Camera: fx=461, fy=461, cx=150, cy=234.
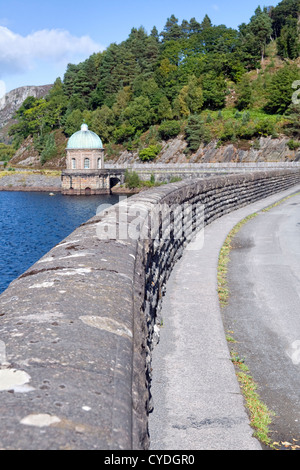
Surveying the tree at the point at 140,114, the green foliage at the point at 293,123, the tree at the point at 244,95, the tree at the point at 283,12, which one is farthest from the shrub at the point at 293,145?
the tree at the point at 283,12

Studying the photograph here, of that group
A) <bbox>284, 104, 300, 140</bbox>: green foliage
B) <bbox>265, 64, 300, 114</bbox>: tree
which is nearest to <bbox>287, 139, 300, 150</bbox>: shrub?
<bbox>284, 104, 300, 140</bbox>: green foliage

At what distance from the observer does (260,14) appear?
129 meters

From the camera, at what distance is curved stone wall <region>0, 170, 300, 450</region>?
215 cm

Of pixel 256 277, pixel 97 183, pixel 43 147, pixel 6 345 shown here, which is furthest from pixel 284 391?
pixel 43 147

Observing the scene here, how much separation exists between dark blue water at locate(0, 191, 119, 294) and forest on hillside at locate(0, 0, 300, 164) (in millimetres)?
28191

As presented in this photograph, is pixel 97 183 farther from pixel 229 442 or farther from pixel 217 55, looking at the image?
pixel 229 442

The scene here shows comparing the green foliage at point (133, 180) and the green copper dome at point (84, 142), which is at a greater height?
the green copper dome at point (84, 142)

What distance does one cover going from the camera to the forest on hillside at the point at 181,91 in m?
91.1

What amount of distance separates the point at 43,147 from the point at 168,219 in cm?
12238

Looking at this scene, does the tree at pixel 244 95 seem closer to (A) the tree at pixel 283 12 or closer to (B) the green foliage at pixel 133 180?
(B) the green foliage at pixel 133 180

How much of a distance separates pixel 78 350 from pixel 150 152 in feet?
306

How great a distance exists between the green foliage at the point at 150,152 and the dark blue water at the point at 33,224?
54.4ft

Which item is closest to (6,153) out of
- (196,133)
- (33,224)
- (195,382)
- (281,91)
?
(196,133)

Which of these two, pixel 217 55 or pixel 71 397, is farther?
pixel 217 55
